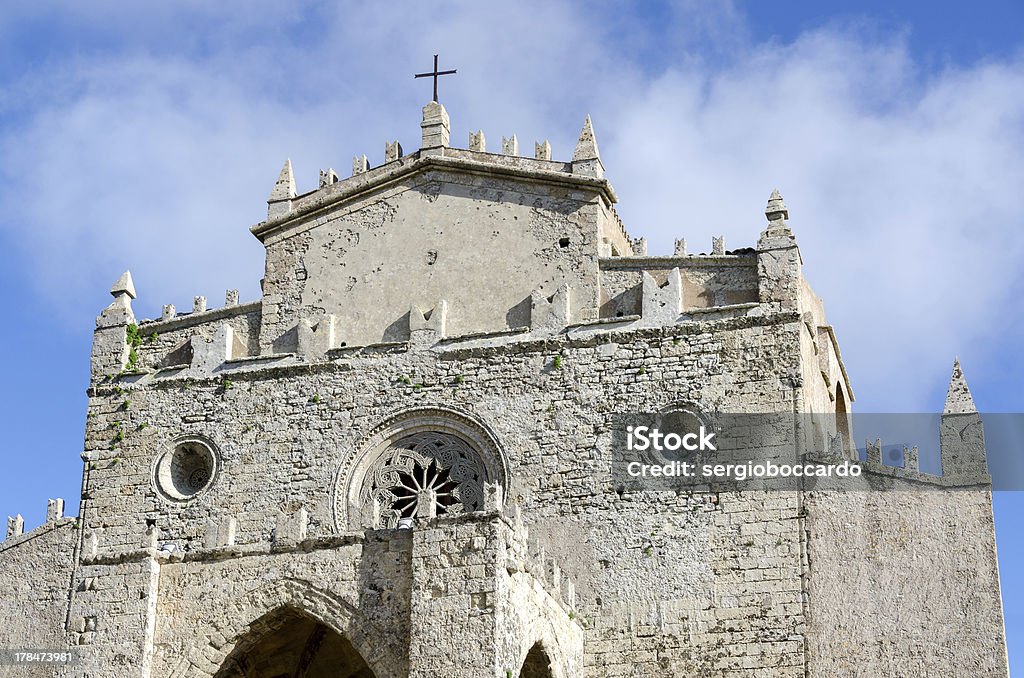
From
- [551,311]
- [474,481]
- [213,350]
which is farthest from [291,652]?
[551,311]

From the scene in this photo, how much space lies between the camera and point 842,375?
28.3 metres

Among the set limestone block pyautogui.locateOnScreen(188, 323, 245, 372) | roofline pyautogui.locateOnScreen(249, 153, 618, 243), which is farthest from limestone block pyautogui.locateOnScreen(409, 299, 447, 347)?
limestone block pyautogui.locateOnScreen(188, 323, 245, 372)

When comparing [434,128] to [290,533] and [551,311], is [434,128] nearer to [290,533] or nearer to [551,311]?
[551,311]

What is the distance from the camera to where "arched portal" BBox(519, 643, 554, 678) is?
68.5 feet

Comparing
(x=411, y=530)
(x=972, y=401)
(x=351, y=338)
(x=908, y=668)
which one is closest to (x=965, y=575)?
(x=908, y=668)

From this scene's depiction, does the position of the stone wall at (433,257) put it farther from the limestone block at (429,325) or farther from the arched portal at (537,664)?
the arched portal at (537,664)

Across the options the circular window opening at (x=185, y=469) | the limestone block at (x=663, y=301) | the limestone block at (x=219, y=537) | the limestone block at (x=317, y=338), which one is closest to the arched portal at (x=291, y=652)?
the limestone block at (x=219, y=537)

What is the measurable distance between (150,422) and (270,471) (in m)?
2.34

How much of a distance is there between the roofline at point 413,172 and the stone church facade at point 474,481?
0.15ft

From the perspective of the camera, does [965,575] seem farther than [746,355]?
No

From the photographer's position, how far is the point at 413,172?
26.7m

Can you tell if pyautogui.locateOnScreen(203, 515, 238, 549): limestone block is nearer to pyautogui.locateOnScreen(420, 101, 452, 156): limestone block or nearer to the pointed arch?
the pointed arch

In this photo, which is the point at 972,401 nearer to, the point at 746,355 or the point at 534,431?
the point at 746,355

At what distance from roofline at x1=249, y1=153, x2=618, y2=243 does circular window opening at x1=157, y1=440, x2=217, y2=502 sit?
12.3ft
